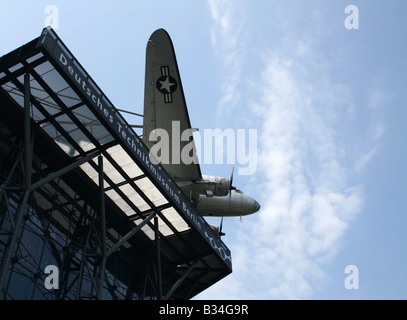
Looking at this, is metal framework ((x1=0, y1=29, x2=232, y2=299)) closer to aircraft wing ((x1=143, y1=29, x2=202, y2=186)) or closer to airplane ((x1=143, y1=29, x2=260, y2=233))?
airplane ((x1=143, y1=29, x2=260, y2=233))

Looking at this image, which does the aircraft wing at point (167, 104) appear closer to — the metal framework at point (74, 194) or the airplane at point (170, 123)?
the airplane at point (170, 123)

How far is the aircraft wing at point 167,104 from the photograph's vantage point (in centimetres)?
3500

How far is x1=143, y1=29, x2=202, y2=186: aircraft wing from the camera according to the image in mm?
35000

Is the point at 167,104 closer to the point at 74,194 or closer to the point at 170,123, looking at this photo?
the point at 170,123

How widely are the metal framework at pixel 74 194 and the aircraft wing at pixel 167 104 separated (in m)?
7.26

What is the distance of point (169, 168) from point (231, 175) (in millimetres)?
4970

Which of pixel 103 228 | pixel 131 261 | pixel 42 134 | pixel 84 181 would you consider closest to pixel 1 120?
pixel 42 134

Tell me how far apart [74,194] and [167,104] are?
38.4 ft

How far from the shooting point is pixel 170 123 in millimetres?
37625

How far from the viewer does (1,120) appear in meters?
25.0

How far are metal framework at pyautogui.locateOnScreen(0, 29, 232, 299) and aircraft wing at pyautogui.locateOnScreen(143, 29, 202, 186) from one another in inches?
286

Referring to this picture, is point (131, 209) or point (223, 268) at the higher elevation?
point (131, 209)

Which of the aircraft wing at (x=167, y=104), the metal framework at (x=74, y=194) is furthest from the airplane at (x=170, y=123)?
the metal framework at (x=74, y=194)
